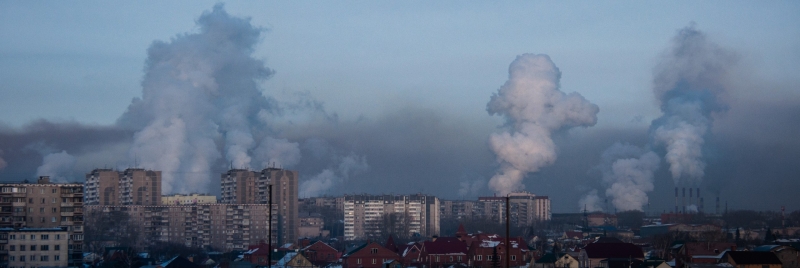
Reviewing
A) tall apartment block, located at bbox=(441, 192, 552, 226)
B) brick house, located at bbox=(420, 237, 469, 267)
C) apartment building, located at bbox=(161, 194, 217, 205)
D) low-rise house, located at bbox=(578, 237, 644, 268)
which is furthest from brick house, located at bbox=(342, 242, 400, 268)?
tall apartment block, located at bbox=(441, 192, 552, 226)

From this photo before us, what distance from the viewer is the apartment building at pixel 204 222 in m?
68.2

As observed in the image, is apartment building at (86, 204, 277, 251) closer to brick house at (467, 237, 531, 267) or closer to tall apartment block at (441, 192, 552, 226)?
brick house at (467, 237, 531, 267)

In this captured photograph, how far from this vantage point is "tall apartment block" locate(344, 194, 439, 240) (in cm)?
8312

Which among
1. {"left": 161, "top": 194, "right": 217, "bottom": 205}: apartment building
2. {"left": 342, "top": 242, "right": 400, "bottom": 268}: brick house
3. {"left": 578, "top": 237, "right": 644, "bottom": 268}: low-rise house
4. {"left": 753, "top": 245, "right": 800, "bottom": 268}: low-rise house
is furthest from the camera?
{"left": 161, "top": 194, "right": 217, "bottom": 205}: apartment building

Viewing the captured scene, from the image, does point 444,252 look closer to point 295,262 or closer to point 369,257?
point 369,257

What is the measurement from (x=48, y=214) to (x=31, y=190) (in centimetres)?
127

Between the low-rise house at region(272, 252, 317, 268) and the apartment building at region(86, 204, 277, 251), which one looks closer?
the low-rise house at region(272, 252, 317, 268)

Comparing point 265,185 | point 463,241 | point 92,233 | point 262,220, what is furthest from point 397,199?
point 463,241

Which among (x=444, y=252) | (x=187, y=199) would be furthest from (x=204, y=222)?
(x=444, y=252)

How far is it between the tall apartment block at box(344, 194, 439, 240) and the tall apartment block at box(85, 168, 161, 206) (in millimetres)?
16089

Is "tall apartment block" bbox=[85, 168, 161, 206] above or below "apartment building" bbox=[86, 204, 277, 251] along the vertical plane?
above

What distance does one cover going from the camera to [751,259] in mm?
34719

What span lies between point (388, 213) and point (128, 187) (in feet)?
73.9

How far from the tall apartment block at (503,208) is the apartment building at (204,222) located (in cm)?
3205
